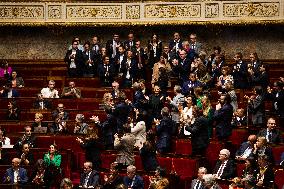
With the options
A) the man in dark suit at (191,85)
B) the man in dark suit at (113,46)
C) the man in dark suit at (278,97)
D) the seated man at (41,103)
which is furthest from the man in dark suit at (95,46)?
the man in dark suit at (278,97)

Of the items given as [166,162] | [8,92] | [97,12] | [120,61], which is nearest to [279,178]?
[166,162]

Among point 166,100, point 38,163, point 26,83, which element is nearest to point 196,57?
point 166,100

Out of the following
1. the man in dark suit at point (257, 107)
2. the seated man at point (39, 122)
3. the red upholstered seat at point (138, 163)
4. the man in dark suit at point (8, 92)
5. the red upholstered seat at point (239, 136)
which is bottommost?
the red upholstered seat at point (138, 163)

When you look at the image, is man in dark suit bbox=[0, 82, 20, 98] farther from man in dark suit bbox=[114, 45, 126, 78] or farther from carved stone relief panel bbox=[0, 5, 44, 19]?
carved stone relief panel bbox=[0, 5, 44, 19]

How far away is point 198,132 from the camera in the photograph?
642 inches

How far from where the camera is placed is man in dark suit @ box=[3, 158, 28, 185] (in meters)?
16.5

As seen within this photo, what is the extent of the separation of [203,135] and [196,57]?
398cm

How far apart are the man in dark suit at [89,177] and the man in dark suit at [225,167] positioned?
1.80 meters

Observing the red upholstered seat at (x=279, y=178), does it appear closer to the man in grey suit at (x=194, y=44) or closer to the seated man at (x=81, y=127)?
the seated man at (x=81, y=127)

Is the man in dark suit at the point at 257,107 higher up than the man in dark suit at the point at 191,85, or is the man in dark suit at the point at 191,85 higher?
the man in dark suit at the point at 191,85

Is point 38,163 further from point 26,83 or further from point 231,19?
point 231,19

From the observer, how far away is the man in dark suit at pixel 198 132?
53.3 feet

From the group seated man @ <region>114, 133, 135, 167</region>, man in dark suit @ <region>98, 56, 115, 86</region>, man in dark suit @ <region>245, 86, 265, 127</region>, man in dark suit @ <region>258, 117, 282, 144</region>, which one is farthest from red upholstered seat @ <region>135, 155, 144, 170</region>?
man in dark suit @ <region>98, 56, 115, 86</region>

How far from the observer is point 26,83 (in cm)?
2114
